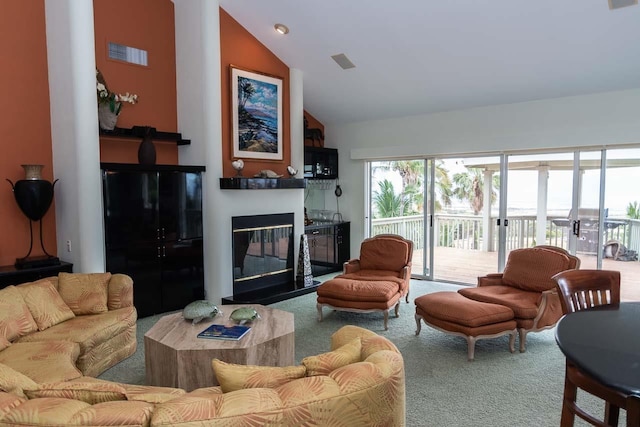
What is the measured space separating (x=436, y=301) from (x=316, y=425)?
9.18 ft

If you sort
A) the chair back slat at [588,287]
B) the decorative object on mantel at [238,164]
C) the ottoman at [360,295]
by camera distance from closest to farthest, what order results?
the chair back slat at [588,287], the ottoman at [360,295], the decorative object on mantel at [238,164]

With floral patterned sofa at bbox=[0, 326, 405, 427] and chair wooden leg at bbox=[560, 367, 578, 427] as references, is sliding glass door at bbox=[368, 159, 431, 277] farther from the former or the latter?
floral patterned sofa at bbox=[0, 326, 405, 427]

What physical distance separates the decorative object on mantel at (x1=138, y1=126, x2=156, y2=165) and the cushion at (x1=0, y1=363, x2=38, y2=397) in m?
3.47

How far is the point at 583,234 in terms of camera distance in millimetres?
5285

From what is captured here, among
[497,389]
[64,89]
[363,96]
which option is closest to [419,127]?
[363,96]

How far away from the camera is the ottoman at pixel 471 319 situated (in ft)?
11.7

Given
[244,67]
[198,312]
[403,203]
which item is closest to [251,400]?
[198,312]

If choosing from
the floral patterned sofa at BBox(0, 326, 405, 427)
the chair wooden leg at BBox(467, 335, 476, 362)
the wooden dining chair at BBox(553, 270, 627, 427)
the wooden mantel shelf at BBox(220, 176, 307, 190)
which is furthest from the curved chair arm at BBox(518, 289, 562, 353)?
the wooden mantel shelf at BBox(220, 176, 307, 190)

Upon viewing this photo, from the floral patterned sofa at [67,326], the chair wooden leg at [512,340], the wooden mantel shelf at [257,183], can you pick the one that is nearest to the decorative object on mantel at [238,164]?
the wooden mantel shelf at [257,183]

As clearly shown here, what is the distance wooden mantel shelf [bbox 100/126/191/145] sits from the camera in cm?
472

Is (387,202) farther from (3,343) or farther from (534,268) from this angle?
(3,343)

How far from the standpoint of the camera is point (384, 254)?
5207 millimetres

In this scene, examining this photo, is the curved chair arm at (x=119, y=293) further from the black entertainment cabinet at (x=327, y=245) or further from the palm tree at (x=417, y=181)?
the palm tree at (x=417, y=181)

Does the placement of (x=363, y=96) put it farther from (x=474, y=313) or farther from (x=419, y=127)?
(x=474, y=313)
